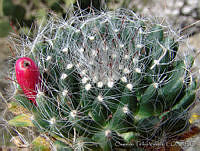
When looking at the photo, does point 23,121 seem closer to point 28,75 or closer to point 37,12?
point 28,75

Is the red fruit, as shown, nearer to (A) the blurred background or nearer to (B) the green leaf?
(B) the green leaf

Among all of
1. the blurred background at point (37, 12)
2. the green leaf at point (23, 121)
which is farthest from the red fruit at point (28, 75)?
the blurred background at point (37, 12)

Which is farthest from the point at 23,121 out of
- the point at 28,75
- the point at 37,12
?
the point at 37,12

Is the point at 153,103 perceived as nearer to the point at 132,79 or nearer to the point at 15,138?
the point at 132,79

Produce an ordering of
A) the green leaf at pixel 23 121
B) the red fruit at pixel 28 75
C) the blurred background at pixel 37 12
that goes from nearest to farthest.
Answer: the red fruit at pixel 28 75
the green leaf at pixel 23 121
the blurred background at pixel 37 12

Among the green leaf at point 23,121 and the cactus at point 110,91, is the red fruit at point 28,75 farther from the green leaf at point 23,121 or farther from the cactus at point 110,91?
the green leaf at point 23,121

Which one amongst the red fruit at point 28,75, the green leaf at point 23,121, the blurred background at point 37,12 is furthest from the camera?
the blurred background at point 37,12
